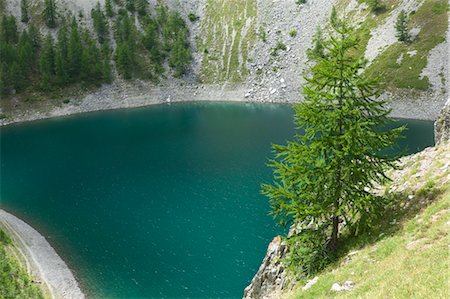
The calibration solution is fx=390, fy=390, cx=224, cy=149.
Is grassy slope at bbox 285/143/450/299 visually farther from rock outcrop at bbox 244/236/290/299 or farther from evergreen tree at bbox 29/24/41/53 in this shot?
evergreen tree at bbox 29/24/41/53

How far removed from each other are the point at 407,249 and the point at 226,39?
130 metres

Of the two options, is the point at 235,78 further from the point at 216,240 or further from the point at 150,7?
the point at 216,240

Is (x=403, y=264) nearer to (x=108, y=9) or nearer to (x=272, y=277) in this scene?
(x=272, y=277)

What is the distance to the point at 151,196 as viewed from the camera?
192 feet

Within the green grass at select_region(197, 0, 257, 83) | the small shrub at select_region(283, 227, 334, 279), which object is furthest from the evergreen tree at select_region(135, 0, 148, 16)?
A: the small shrub at select_region(283, 227, 334, 279)

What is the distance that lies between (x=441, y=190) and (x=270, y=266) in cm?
1216

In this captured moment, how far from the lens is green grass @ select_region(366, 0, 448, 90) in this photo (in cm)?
10194

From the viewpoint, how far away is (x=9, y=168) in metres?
73.1

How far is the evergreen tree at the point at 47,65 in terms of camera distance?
391 feet

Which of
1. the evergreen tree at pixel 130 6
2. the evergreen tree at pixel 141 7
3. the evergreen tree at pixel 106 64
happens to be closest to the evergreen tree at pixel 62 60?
the evergreen tree at pixel 106 64

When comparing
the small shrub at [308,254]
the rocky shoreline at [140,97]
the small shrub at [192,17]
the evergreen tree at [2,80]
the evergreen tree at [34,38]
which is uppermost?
the small shrub at [192,17]

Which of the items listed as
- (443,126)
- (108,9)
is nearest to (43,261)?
(443,126)

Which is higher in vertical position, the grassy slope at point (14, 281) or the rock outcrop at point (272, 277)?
the rock outcrop at point (272, 277)

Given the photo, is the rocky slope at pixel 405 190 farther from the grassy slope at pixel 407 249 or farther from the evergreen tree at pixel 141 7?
the evergreen tree at pixel 141 7
